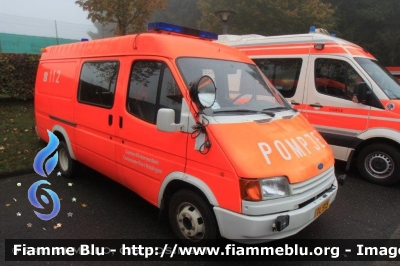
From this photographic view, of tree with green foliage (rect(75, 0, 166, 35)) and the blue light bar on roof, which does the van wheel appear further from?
tree with green foliage (rect(75, 0, 166, 35))

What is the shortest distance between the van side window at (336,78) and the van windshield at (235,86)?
7.12ft

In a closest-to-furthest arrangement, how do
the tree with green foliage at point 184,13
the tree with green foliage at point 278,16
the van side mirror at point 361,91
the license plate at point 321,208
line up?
the license plate at point 321,208, the van side mirror at point 361,91, the tree with green foliage at point 278,16, the tree with green foliage at point 184,13

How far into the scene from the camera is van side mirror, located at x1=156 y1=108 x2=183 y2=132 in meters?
2.94

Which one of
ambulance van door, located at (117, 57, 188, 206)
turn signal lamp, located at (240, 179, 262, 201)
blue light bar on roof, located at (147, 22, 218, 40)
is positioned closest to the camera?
turn signal lamp, located at (240, 179, 262, 201)

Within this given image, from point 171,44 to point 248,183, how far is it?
176cm

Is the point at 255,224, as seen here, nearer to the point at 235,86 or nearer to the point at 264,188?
the point at 264,188

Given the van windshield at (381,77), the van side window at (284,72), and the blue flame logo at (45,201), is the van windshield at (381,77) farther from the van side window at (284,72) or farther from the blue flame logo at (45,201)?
the blue flame logo at (45,201)

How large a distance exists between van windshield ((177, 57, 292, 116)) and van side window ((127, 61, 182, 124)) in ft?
0.64

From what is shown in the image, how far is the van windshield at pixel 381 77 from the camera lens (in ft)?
17.0

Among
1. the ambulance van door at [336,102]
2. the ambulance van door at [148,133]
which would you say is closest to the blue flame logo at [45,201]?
the ambulance van door at [148,133]

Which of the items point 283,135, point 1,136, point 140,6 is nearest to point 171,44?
point 283,135

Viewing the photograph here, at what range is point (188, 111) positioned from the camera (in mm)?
2992

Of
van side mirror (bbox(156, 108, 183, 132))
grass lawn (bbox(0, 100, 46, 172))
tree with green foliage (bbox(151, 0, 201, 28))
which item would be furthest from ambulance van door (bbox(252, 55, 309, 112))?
tree with green foliage (bbox(151, 0, 201, 28))

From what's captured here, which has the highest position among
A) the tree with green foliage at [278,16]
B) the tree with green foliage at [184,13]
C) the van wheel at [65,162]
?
the tree with green foliage at [184,13]
